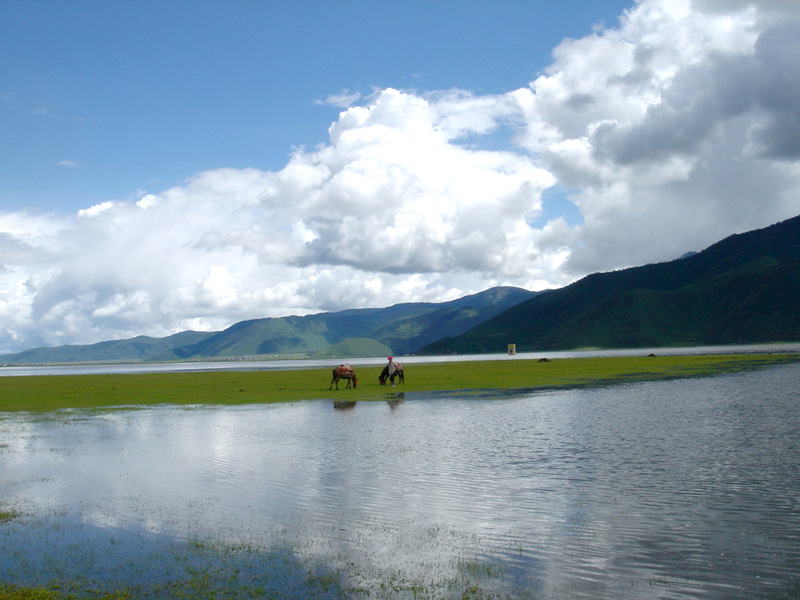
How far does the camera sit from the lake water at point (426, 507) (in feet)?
35.8

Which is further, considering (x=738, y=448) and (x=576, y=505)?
(x=738, y=448)

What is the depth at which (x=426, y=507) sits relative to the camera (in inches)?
616

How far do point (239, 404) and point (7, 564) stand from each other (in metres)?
33.9

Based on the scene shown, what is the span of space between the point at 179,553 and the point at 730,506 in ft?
41.5

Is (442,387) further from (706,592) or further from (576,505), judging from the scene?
(706,592)

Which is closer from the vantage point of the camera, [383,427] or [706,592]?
[706,592]

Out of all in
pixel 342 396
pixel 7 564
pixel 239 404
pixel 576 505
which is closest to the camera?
pixel 7 564

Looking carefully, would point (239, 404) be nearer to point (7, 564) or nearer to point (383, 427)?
point (383, 427)

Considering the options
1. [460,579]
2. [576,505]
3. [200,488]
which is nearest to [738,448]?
[576,505]

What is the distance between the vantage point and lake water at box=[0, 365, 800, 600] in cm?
1092

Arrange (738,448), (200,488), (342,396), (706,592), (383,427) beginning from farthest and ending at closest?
(342,396) < (383,427) < (738,448) < (200,488) < (706,592)

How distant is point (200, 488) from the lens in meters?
18.7

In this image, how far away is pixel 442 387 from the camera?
186ft

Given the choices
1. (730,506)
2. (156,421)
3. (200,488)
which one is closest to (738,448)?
(730,506)
